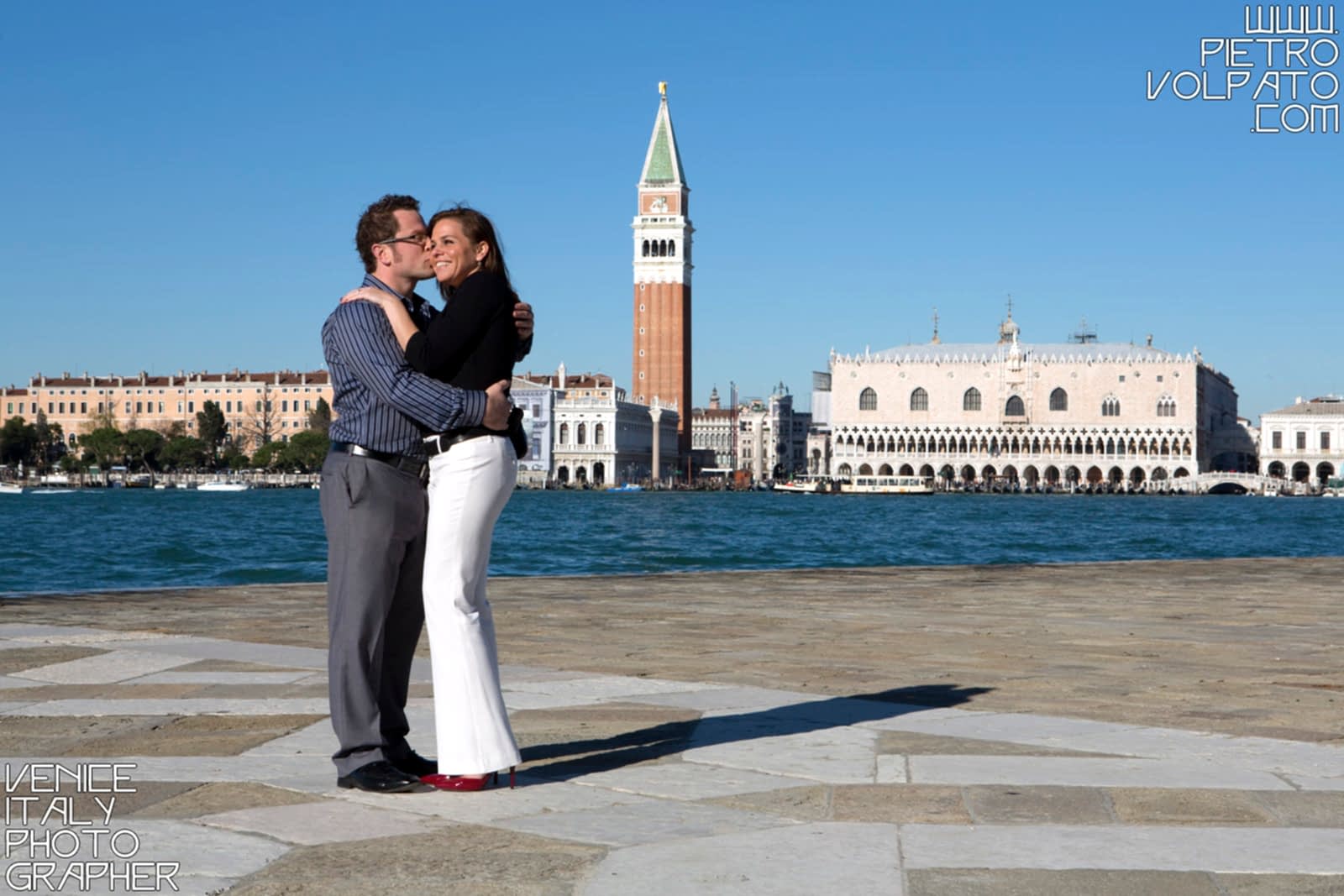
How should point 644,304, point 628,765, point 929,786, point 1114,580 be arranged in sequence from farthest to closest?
point 644,304 → point 1114,580 → point 628,765 → point 929,786

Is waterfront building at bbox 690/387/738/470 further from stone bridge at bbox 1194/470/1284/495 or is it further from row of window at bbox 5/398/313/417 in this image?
stone bridge at bbox 1194/470/1284/495

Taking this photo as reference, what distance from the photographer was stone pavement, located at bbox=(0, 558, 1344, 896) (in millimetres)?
3033

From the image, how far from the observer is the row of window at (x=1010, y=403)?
10338 centimetres

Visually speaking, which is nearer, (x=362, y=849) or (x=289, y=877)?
(x=289, y=877)

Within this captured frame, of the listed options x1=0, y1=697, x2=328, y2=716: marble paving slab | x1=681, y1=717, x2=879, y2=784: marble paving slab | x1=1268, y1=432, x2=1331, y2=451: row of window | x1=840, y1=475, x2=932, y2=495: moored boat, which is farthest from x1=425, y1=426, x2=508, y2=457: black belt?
x1=1268, y1=432, x2=1331, y2=451: row of window

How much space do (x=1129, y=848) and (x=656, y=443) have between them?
116 m

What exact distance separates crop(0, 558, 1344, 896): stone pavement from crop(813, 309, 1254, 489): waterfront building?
9860 cm

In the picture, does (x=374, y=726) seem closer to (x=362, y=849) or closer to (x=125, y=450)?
(x=362, y=849)

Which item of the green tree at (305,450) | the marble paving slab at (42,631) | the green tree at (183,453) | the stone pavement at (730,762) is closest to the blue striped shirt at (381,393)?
the stone pavement at (730,762)

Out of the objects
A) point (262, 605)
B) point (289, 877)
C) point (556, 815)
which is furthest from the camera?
point (262, 605)

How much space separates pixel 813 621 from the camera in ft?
28.8

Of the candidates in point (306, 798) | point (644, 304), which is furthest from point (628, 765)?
point (644, 304)

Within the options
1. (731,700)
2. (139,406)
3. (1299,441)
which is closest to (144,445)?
(139,406)

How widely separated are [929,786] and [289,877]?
1618 millimetres
